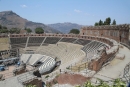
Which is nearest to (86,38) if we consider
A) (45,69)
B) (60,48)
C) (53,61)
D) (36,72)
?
(60,48)

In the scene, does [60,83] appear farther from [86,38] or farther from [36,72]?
[86,38]

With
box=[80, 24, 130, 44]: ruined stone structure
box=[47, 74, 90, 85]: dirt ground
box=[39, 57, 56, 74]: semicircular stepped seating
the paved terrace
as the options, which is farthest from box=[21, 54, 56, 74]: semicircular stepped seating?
the paved terrace

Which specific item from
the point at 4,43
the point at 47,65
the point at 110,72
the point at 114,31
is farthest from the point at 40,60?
the point at 110,72

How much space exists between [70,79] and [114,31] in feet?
98.3

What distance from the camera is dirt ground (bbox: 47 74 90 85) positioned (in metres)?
10.8

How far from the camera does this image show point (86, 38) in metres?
41.2

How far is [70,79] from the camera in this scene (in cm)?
1140

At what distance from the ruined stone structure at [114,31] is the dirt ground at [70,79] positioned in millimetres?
21432

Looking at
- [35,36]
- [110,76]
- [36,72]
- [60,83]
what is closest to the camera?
[110,76]

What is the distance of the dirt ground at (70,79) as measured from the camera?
1078cm

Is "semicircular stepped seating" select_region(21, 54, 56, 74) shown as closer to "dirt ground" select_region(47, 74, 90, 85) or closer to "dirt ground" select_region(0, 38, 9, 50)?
"dirt ground" select_region(0, 38, 9, 50)

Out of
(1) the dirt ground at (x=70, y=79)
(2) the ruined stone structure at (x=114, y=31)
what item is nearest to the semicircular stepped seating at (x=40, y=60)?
(2) the ruined stone structure at (x=114, y=31)

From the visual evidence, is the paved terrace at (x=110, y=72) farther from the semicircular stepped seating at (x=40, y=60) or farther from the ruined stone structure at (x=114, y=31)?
the semicircular stepped seating at (x=40, y=60)

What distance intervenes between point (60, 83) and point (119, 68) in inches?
213
